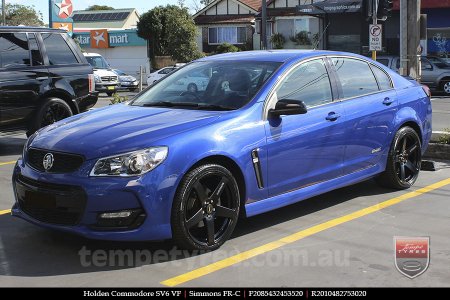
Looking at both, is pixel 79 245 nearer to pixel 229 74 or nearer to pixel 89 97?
pixel 229 74

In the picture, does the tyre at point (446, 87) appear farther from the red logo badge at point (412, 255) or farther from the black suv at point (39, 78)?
the red logo badge at point (412, 255)

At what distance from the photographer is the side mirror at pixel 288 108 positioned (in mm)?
5074

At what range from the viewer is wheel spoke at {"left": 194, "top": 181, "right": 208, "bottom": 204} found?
4550 mm

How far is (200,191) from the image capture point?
458 centimetres

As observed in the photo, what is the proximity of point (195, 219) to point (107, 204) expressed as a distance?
0.69 meters

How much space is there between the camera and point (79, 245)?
4.87 metres

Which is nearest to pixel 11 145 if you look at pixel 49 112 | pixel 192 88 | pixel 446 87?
pixel 49 112

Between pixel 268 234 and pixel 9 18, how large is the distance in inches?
2015

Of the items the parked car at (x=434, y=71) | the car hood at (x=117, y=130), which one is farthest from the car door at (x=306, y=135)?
the parked car at (x=434, y=71)

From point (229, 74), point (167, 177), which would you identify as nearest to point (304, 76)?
point (229, 74)

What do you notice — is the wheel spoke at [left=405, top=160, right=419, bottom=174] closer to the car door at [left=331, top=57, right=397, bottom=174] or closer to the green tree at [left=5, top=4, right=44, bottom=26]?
the car door at [left=331, top=57, right=397, bottom=174]

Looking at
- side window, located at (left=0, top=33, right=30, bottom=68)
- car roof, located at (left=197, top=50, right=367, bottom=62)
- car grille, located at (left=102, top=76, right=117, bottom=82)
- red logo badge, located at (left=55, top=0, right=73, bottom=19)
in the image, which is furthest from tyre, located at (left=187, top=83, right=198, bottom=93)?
car grille, located at (left=102, top=76, right=117, bottom=82)

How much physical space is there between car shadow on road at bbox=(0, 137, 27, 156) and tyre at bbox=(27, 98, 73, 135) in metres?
0.51

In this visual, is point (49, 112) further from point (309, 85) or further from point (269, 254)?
point (269, 254)
